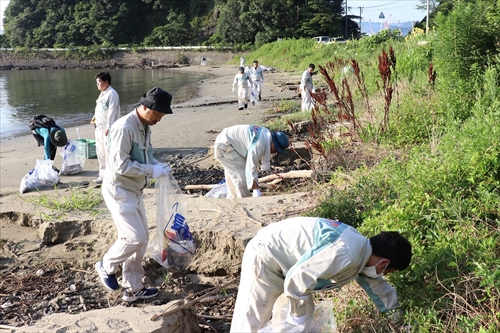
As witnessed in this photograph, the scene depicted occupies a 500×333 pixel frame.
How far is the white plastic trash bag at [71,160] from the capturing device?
418 inches

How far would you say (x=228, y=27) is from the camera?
58844 mm

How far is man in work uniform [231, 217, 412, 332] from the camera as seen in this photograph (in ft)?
10.5

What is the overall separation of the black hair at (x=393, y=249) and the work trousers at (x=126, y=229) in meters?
2.41

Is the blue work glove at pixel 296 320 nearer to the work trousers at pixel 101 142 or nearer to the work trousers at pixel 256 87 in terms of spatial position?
the work trousers at pixel 101 142

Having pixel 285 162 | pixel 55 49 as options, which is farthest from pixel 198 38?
pixel 285 162

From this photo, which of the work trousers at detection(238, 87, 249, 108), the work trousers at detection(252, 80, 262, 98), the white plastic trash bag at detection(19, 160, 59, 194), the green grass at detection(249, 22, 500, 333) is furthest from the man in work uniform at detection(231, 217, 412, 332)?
the work trousers at detection(252, 80, 262, 98)

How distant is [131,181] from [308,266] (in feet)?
7.62

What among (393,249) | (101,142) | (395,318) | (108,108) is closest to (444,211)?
(395,318)

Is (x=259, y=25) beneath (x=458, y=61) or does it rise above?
above

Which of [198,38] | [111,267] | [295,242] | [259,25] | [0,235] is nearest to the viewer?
[295,242]

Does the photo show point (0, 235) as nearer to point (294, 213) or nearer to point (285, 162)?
point (294, 213)

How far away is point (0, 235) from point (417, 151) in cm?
544

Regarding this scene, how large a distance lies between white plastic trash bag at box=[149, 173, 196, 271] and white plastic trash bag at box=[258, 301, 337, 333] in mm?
2034

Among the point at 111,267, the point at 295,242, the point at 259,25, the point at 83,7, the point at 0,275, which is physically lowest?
the point at 0,275
